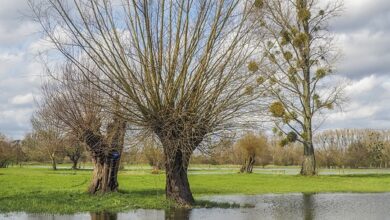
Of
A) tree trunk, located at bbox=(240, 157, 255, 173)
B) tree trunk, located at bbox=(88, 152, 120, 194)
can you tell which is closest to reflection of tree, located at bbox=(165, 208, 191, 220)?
tree trunk, located at bbox=(88, 152, 120, 194)

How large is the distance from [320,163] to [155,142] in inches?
3289

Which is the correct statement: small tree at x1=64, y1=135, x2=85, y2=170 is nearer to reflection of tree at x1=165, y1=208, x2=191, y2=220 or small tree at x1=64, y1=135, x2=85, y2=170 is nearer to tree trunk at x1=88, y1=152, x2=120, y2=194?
tree trunk at x1=88, y1=152, x2=120, y2=194

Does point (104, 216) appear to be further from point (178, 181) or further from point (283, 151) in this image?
point (283, 151)

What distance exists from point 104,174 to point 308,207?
944cm

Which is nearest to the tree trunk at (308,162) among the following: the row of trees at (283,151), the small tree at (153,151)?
the row of trees at (283,151)

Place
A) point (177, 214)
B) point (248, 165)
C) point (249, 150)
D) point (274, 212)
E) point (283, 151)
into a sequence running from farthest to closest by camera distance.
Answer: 1. point (283, 151)
2. point (249, 150)
3. point (248, 165)
4. point (274, 212)
5. point (177, 214)

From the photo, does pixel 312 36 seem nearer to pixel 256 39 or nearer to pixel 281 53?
pixel 281 53

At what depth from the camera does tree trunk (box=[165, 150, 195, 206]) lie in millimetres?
19328

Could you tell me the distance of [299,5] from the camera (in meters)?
44.7

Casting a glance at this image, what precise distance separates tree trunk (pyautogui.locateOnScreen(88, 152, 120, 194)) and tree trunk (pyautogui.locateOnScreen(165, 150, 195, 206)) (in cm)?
→ 493

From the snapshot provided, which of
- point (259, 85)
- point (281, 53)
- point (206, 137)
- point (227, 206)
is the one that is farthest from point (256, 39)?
point (281, 53)

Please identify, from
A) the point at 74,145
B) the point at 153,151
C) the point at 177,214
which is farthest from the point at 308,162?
the point at 177,214

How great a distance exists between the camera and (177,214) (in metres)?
17.2

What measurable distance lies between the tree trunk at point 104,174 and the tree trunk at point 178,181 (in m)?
4.93
